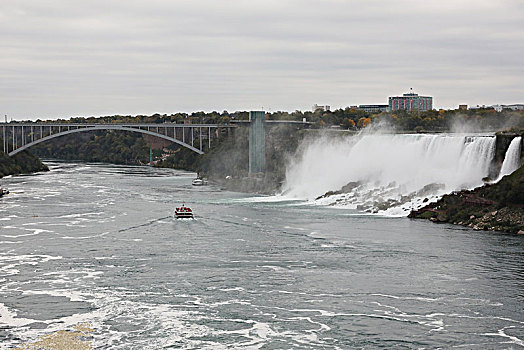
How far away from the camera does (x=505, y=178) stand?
34.0 metres

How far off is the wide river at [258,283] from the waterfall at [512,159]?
566 cm

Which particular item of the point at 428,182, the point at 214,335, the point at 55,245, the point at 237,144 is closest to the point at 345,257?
the point at 214,335

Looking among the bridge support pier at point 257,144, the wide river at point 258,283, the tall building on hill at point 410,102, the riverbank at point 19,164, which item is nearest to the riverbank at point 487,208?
the wide river at point 258,283

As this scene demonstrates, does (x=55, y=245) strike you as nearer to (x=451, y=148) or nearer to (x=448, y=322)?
(x=448, y=322)

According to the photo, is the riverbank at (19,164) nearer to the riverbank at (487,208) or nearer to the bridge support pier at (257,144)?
the bridge support pier at (257,144)

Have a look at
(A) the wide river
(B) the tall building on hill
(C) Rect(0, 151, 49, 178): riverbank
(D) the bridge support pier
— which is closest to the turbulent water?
(A) the wide river

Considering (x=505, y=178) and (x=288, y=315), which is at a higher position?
(x=505, y=178)

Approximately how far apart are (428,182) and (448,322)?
2296 centimetres

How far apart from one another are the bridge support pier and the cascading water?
511 centimetres

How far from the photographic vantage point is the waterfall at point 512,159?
3559cm

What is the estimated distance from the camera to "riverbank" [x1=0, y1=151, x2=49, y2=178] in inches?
2870

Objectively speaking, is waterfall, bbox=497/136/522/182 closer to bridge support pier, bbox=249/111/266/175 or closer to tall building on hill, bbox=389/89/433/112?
bridge support pier, bbox=249/111/266/175

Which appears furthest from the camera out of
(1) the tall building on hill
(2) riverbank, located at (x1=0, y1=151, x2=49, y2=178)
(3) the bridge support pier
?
(1) the tall building on hill

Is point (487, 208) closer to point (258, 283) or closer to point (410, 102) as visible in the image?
point (258, 283)
